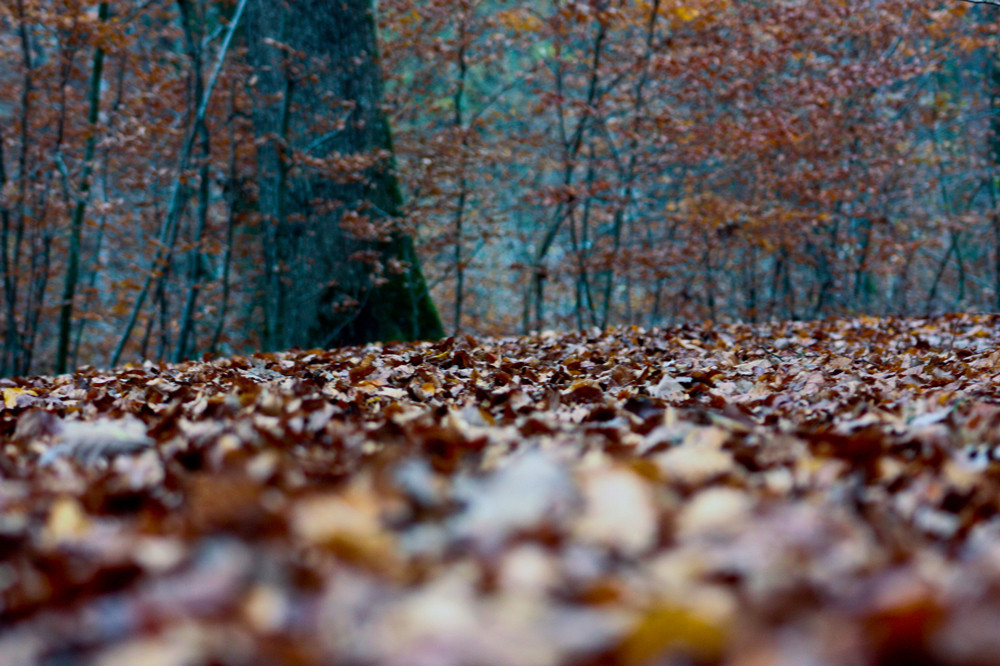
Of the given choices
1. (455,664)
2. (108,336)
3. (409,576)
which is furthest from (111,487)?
(108,336)

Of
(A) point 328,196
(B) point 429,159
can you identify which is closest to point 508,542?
(A) point 328,196

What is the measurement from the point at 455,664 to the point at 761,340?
4.65 m

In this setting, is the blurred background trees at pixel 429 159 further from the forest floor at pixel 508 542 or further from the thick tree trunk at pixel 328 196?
the forest floor at pixel 508 542

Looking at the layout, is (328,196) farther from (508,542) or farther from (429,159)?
(508,542)

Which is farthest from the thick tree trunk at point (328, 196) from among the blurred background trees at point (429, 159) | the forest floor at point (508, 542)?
the forest floor at point (508, 542)

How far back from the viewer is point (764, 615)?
0.80 m

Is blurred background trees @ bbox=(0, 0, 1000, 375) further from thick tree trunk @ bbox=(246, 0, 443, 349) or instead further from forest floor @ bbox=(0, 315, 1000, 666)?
forest floor @ bbox=(0, 315, 1000, 666)

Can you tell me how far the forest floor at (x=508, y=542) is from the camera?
→ 77 centimetres

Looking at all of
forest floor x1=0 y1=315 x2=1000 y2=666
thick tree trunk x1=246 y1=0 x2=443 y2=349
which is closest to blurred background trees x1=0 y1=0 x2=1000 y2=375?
thick tree trunk x1=246 y1=0 x2=443 y2=349

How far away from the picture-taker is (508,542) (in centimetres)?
96

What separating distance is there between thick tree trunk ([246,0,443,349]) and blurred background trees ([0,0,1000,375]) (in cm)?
3

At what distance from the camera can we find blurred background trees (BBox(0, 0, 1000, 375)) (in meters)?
6.88

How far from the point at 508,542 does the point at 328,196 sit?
248 inches

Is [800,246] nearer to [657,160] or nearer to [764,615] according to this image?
[657,160]
